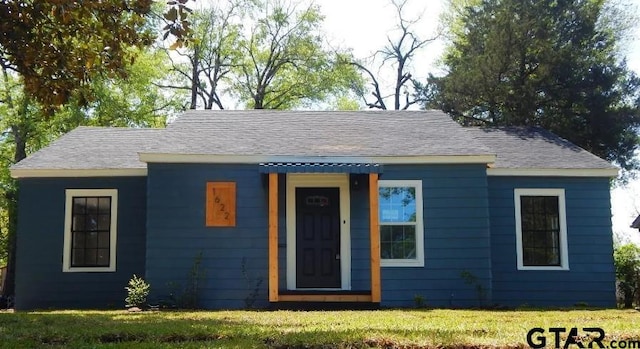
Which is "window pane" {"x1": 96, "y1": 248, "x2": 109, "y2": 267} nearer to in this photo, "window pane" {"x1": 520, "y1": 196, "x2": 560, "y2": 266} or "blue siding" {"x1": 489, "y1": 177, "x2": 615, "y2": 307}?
"blue siding" {"x1": 489, "y1": 177, "x2": 615, "y2": 307}

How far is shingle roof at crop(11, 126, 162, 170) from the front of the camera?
1388cm

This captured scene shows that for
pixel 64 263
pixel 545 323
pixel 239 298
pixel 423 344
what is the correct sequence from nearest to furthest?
pixel 423 344, pixel 545 323, pixel 239 298, pixel 64 263

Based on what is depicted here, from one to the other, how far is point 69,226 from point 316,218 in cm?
495

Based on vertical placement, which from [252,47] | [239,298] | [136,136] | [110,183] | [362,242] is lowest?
[239,298]

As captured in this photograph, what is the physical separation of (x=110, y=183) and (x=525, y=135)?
30.2 feet

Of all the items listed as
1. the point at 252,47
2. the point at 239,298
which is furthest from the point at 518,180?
the point at 252,47

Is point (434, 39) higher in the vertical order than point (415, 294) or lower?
higher

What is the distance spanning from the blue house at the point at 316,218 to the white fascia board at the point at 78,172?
3 cm

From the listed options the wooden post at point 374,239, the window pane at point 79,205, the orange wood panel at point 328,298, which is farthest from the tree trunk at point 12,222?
the wooden post at point 374,239

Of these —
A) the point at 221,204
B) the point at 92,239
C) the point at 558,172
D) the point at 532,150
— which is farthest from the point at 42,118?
the point at 558,172

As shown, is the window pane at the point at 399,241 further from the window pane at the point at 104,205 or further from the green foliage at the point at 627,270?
the window pane at the point at 104,205

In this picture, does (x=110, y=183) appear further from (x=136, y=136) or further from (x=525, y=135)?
(x=525, y=135)

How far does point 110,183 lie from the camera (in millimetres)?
13961

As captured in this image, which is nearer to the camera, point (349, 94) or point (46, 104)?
point (46, 104)
